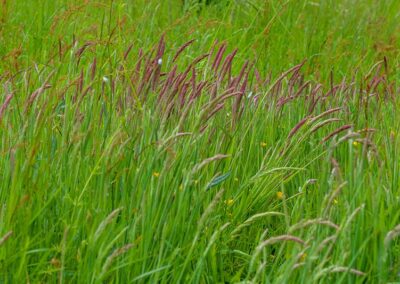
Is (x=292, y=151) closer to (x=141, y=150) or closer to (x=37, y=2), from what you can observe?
(x=141, y=150)

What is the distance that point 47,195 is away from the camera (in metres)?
Result: 2.36

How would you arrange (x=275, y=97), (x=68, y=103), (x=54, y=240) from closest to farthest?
(x=54, y=240) → (x=68, y=103) → (x=275, y=97)

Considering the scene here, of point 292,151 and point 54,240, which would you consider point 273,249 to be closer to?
point 292,151

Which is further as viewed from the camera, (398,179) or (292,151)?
(292,151)

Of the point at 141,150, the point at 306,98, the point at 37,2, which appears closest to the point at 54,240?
the point at 141,150

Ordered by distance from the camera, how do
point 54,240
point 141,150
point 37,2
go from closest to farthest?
1. point 54,240
2. point 141,150
3. point 37,2

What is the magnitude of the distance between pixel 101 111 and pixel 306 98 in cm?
101

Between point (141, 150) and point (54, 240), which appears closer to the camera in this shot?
point (54, 240)

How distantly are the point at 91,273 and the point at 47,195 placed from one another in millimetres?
380

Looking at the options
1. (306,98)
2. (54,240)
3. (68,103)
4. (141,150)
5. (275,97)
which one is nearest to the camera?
(54,240)

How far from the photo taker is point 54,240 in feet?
7.43

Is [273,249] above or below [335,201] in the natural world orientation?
below

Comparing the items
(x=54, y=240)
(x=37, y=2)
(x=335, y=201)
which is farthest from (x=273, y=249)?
(x=37, y=2)

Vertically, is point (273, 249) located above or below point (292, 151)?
below
